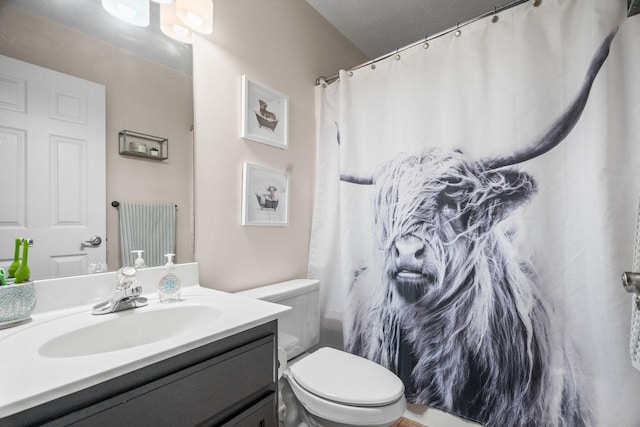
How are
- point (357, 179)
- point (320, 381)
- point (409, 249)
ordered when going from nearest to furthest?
point (320, 381), point (409, 249), point (357, 179)

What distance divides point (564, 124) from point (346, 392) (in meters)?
1.31

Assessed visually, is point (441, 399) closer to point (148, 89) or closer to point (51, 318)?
point (51, 318)

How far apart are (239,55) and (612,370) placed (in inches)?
78.9

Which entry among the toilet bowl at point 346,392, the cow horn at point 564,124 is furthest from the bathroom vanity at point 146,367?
the cow horn at point 564,124

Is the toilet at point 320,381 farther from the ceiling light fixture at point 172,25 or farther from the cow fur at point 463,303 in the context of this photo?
the ceiling light fixture at point 172,25

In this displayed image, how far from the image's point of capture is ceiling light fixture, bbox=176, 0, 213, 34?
118cm

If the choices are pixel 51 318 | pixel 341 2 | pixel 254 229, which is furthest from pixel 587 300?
pixel 341 2

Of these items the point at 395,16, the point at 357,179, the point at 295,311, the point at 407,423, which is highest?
the point at 395,16

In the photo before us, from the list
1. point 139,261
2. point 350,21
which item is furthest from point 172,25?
point 350,21

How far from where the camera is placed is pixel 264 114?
61.6 inches

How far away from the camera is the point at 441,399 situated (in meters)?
1.38

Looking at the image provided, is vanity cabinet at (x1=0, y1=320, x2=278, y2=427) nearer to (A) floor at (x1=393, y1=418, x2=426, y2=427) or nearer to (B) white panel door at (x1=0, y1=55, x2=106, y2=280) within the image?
(B) white panel door at (x1=0, y1=55, x2=106, y2=280)

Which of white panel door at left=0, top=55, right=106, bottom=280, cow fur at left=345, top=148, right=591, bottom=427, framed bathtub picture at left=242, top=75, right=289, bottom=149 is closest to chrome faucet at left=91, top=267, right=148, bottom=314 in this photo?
white panel door at left=0, top=55, right=106, bottom=280

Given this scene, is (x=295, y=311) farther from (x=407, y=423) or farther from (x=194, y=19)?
(x=194, y=19)
